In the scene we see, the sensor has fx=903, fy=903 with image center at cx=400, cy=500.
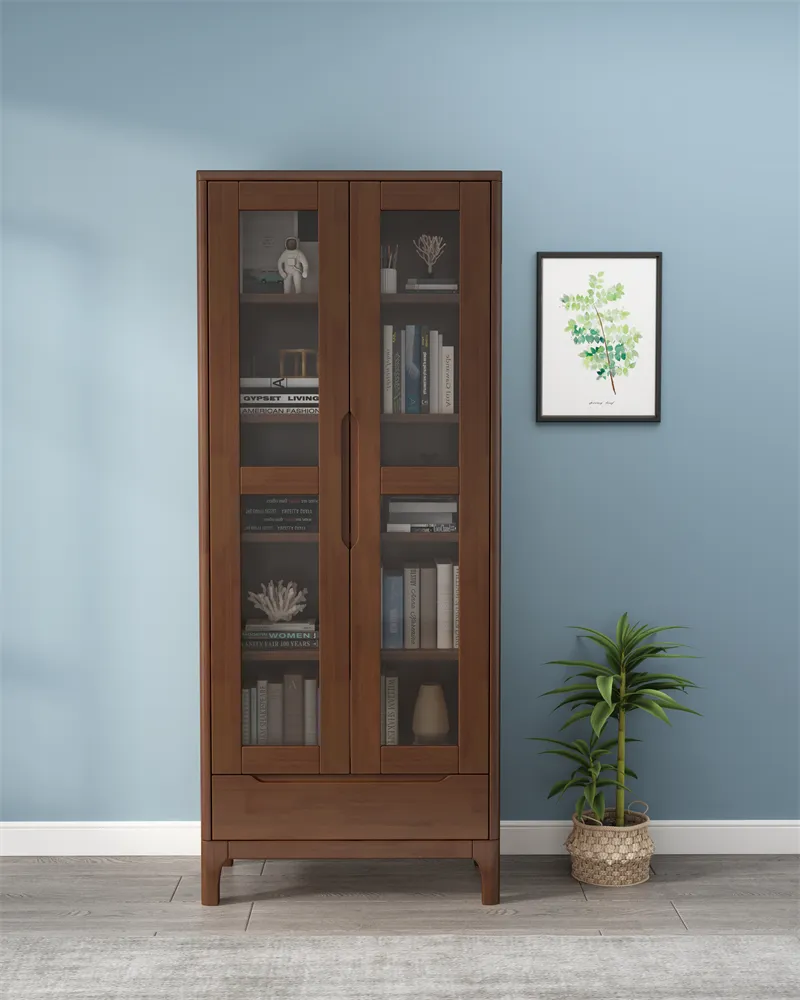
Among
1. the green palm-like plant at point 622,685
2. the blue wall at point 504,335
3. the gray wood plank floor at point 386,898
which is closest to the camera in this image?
the gray wood plank floor at point 386,898

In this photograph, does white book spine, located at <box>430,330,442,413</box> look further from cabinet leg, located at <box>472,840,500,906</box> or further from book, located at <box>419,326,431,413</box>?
cabinet leg, located at <box>472,840,500,906</box>

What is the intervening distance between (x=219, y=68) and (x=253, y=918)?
2480 millimetres

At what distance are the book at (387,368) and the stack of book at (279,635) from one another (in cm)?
63

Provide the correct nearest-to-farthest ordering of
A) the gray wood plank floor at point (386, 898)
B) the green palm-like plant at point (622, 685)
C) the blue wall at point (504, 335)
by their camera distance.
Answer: the gray wood plank floor at point (386, 898), the green palm-like plant at point (622, 685), the blue wall at point (504, 335)

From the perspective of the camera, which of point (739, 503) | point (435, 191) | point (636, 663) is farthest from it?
point (739, 503)

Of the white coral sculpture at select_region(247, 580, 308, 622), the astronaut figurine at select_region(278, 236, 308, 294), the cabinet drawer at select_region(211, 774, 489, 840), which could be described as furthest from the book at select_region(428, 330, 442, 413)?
the cabinet drawer at select_region(211, 774, 489, 840)

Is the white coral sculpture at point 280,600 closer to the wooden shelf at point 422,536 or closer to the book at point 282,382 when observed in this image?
the wooden shelf at point 422,536

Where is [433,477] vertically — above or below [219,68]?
below

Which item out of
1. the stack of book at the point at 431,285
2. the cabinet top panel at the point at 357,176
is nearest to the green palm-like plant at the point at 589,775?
the stack of book at the point at 431,285

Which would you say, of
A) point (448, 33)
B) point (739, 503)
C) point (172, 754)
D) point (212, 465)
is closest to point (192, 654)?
point (172, 754)

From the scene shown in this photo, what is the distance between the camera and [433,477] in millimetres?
2414

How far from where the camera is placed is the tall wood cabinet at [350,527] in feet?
7.87

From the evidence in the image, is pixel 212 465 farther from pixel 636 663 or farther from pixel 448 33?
pixel 448 33

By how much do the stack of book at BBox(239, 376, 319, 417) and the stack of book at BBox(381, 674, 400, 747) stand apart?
749 millimetres
